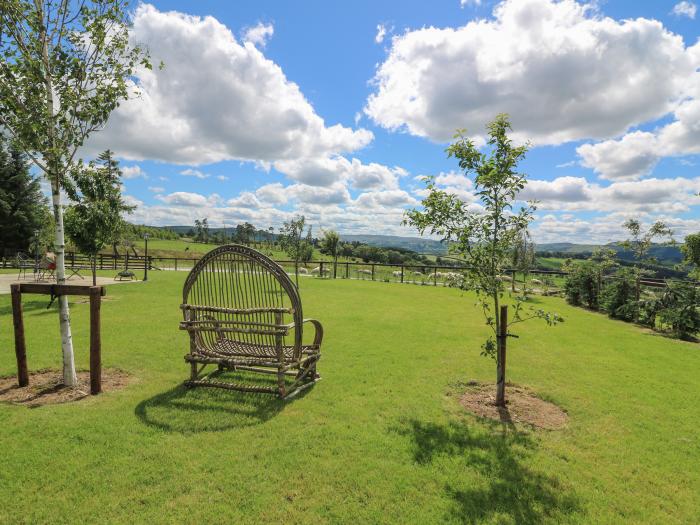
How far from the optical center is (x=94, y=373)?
4.90 metres

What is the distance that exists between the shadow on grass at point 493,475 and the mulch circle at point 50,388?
4.09 metres

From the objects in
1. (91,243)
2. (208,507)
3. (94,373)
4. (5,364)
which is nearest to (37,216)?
(91,243)

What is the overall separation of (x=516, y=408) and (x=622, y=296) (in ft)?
36.2

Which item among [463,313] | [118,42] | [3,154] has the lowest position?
[463,313]

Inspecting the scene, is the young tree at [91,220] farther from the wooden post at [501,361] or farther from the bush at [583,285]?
the bush at [583,285]

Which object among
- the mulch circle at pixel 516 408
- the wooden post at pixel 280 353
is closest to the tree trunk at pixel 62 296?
the wooden post at pixel 280 353

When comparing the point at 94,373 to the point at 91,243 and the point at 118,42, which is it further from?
the point at 91,243

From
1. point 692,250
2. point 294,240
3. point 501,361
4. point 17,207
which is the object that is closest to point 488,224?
point 501,361

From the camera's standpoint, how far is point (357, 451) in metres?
3.70

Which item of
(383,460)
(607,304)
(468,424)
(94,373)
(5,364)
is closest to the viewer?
(383,460)

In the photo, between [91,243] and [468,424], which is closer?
[468,424]

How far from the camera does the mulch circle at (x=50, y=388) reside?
4.68 m

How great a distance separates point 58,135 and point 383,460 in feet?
18.6

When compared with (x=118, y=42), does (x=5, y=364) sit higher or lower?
lower
